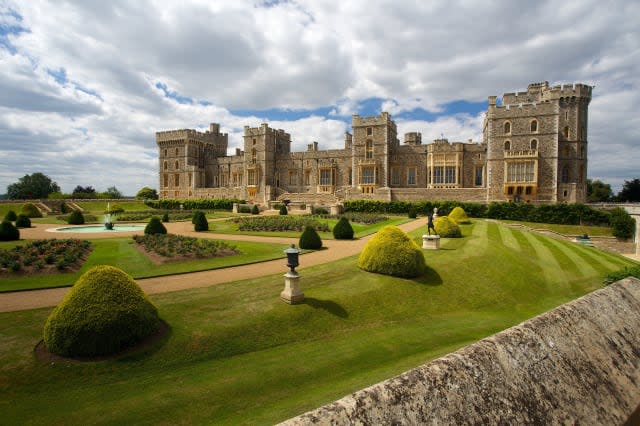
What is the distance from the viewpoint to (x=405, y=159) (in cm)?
5547

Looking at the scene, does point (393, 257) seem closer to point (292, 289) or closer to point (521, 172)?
point (292, 289)

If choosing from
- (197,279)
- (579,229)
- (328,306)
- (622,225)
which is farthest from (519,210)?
(197,279)

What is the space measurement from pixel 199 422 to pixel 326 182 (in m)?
56.8

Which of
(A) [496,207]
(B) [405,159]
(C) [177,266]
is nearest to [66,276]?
(C) [177,266]

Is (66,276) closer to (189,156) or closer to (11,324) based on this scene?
(11,324)

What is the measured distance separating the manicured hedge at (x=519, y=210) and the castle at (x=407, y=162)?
4.31m

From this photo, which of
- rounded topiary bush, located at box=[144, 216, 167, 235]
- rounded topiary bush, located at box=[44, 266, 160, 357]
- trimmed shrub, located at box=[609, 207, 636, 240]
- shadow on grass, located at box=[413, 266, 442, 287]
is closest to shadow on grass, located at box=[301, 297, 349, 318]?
shadow on grass, located at box=[413, 266, 442, 287]

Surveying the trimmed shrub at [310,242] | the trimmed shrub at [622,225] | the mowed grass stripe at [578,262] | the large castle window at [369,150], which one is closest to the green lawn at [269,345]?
the mowed grass stripe at [578,262]

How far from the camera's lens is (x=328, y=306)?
11172mm

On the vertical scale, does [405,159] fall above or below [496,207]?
above

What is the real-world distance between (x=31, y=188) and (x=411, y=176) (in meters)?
81.7

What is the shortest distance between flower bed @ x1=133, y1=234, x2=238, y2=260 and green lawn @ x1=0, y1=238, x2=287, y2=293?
1.89 feet

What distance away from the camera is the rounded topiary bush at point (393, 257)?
14.1 m

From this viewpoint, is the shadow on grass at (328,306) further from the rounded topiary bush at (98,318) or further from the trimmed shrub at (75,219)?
the trimmed shrub at (75,219)
